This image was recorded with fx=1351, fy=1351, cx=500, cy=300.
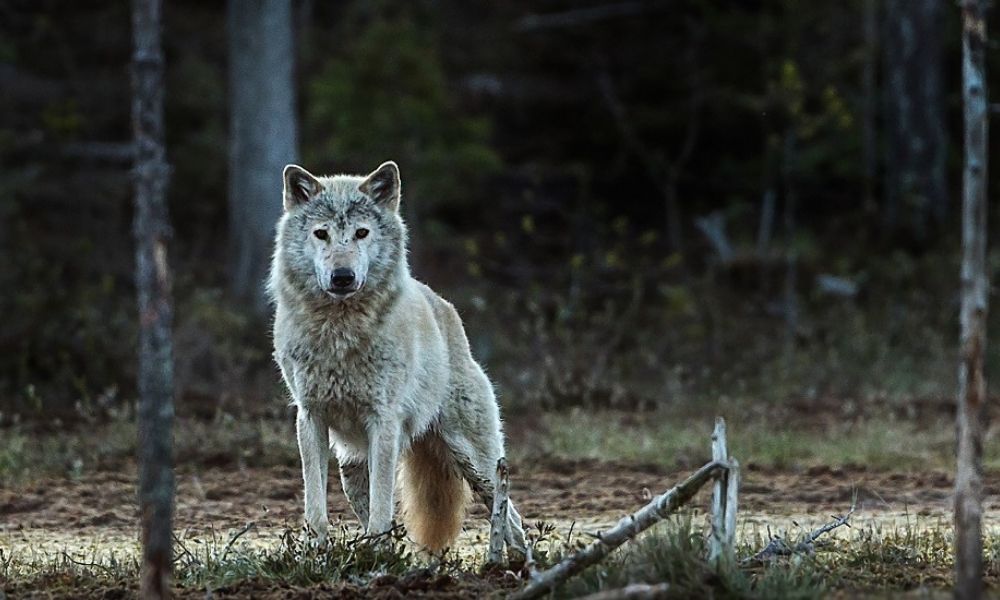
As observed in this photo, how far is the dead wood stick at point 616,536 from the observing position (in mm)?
4961

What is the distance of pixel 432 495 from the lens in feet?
23.8

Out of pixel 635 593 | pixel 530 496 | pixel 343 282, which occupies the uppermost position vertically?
pixel 343 282

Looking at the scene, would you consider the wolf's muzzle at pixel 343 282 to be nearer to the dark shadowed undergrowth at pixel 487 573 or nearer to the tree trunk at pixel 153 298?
the dark shadowed undergrowth at pixel 487 573

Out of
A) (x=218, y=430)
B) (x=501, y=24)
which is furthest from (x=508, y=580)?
(x=501, y=24)

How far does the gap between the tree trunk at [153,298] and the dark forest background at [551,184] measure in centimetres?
693

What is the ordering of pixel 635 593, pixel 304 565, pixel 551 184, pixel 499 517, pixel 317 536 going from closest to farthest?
pixel 635 593, pixel 304 565, pixel 499 517, pixel 317 536, pixel 551 184

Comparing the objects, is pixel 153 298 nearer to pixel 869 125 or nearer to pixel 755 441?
pixel 755 441

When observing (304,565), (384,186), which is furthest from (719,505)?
(384,186)

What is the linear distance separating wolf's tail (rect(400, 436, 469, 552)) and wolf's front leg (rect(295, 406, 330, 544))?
2.28 feet

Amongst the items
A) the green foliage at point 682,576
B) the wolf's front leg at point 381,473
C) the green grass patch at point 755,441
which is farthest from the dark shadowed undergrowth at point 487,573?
the green grass patch at point 755,441

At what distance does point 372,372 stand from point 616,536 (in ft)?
6.16

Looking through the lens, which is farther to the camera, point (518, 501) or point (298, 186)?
point (518, 501)

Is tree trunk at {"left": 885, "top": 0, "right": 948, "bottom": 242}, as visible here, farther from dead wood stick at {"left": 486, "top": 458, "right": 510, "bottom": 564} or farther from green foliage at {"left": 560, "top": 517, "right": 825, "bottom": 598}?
green foliage at {"left": 560, "top": 517, "right": 825, "bottom": 598}

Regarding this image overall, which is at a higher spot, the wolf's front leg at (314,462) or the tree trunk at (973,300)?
the tree trunk at (973,300)
